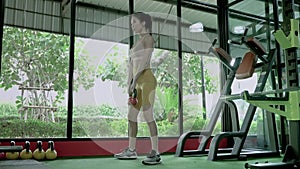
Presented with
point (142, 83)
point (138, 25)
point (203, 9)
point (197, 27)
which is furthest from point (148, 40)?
point (203, 9)

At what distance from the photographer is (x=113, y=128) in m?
3.66

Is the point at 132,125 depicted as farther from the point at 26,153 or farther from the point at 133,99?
the point at 26,153

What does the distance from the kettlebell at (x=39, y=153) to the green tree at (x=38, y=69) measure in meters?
0.44

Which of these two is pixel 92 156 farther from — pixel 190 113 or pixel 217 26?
pixel 217 26

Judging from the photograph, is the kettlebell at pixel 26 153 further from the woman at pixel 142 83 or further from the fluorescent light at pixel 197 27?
the fluorescent light at pixel 197 27

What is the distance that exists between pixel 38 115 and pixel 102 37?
4.14 ft

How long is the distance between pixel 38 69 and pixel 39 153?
1.01 m

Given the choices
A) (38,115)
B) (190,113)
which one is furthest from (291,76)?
(38,115)

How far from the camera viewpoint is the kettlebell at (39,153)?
292 centimetres

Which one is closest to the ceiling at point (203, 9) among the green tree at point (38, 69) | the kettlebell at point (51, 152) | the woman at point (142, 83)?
the green tree at point (38, 69)

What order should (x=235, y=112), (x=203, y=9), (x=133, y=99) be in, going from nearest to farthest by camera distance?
1. (x=133, y=99)
2. (x=235, y=112)
3. (x=203, y=9)

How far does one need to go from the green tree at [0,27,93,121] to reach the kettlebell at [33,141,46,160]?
1.46ft

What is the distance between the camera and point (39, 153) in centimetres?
294

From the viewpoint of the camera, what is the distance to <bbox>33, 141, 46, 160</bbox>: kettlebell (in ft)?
9.58
